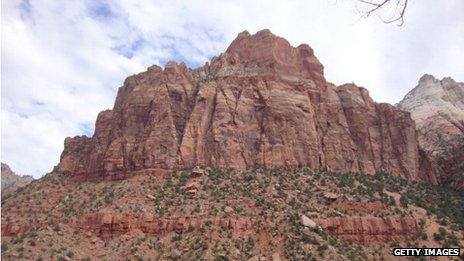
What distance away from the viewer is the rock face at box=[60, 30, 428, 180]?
78250 mm

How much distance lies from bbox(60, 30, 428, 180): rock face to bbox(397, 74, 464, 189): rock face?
740 centimetres

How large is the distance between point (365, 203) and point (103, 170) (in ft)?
128

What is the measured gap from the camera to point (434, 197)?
8131cm

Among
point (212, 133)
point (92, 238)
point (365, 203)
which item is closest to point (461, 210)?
point (365, 203)

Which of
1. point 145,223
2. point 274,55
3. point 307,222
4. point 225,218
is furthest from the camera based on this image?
point 274,55

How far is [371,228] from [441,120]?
60443mm

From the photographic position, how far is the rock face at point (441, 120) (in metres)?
98.4

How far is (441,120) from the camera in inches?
4550

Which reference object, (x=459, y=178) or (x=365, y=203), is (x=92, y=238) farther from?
(x=459, y=178)

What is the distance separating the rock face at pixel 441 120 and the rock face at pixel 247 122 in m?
7.40

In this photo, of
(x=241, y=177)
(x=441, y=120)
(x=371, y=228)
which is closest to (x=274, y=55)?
(x=241, y=177)

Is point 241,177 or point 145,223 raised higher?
point 241,177

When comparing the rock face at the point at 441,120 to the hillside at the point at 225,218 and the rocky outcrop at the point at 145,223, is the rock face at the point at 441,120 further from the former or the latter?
the rocky outcrop at the point at 145,223

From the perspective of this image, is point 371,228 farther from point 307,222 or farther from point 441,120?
point 441,120
